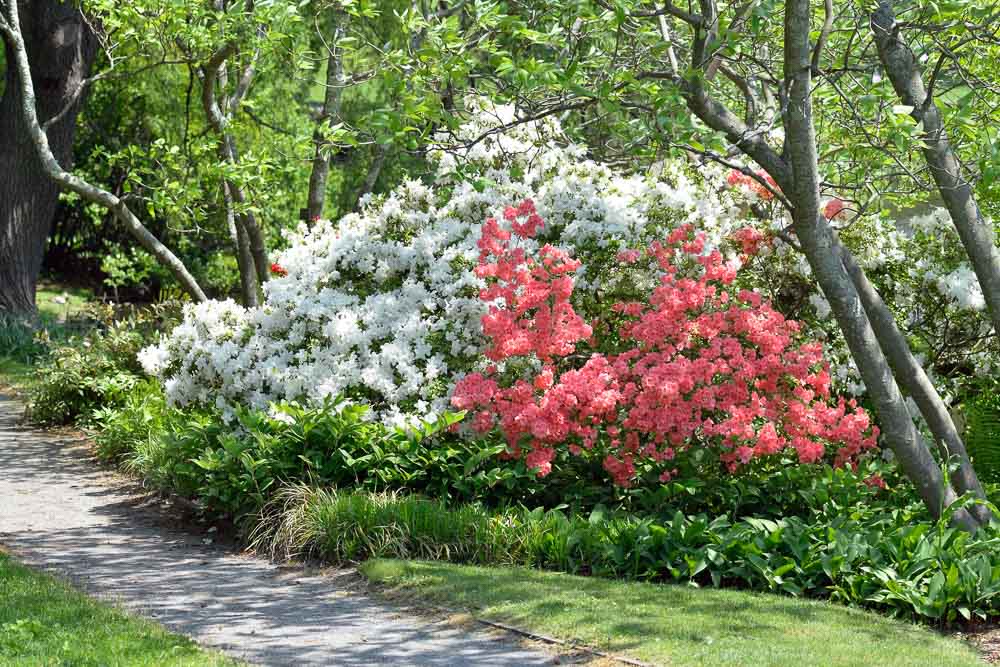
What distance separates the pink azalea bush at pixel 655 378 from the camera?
738 centimetres

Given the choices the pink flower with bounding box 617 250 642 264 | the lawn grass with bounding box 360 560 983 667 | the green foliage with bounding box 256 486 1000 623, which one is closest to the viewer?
the lawn grass with bounding box 360 560 983 667

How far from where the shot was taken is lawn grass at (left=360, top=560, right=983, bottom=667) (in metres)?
5.25

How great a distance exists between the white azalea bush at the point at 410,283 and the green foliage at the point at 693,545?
3.09ft

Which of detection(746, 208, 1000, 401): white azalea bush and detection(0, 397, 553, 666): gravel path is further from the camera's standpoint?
detection(746, 208, 1000, 401): white azalea bush

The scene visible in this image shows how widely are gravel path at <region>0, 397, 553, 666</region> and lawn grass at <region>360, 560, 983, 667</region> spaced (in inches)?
10.4

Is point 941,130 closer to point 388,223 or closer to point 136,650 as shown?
point 388,223

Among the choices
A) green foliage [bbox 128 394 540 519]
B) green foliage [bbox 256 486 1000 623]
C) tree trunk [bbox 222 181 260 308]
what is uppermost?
tree trunk [bbox 222 181 260 308]

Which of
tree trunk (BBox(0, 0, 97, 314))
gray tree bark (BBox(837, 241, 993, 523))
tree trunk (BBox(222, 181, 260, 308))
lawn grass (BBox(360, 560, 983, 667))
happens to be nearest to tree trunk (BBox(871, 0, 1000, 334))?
gray tree bark (BBox(837, 241, 993, 523))

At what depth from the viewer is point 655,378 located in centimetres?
733

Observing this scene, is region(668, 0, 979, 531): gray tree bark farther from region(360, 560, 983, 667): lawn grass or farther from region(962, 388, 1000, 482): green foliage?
region(962, 388, 1000, 482): green foliage

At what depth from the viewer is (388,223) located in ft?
29.6

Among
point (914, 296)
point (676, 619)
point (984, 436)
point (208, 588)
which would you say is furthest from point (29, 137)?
point (676, 619)

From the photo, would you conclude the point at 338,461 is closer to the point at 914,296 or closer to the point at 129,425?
the point at 129,425

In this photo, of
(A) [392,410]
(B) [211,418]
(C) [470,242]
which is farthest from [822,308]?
(B) [211,418]
